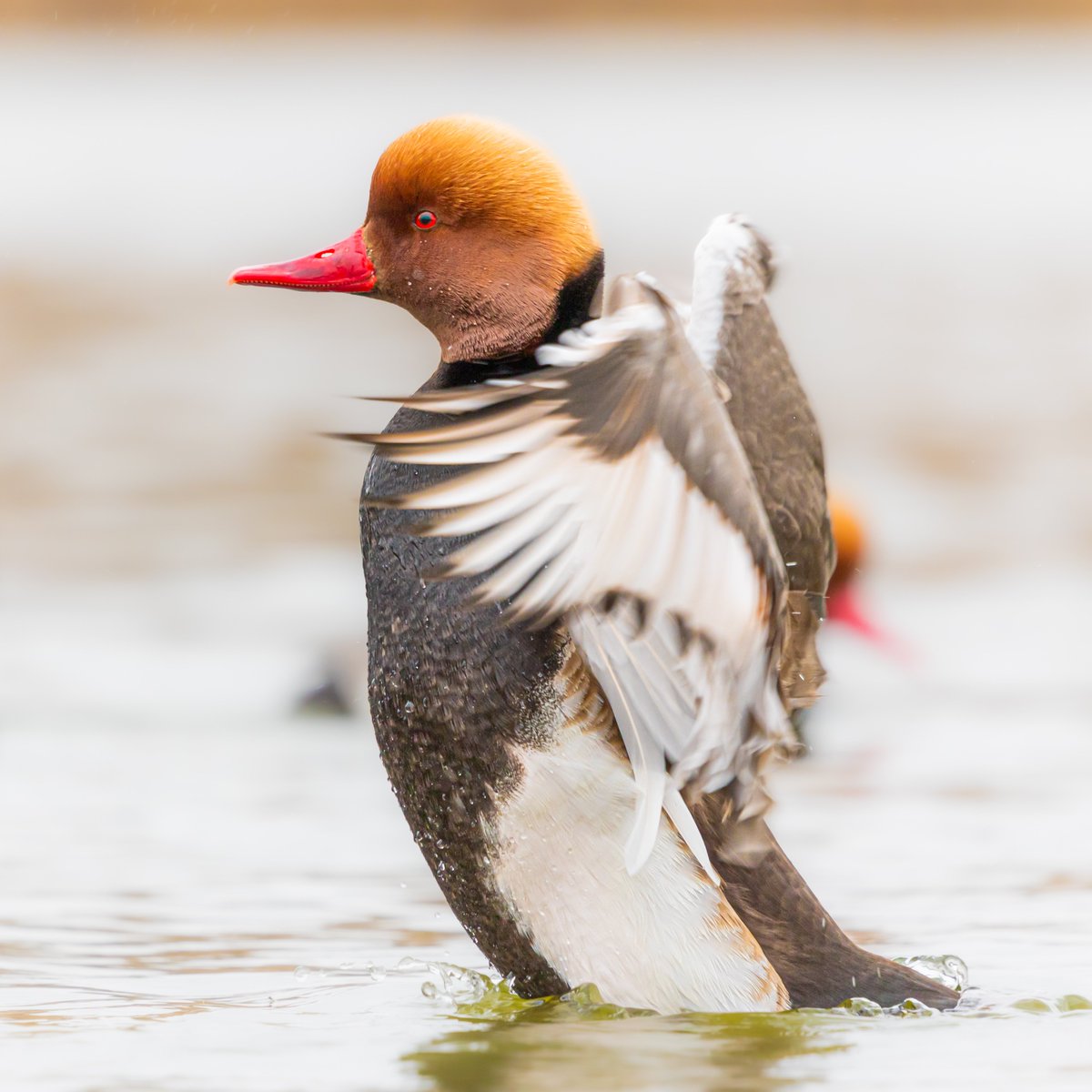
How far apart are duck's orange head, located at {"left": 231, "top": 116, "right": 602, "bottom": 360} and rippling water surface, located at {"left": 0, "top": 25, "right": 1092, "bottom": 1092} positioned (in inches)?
45.4

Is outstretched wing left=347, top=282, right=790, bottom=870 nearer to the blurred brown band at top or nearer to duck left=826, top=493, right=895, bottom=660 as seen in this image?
duck left=826, top=493, right=895, bottom=660

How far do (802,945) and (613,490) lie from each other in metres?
1.16

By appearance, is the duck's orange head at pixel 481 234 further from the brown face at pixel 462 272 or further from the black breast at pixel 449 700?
the black breast at pixel 449 700

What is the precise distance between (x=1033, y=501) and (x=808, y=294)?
501cm

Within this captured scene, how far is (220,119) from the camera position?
1017 inches

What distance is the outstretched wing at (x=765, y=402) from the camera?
4039 millimetres

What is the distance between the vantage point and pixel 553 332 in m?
3.75

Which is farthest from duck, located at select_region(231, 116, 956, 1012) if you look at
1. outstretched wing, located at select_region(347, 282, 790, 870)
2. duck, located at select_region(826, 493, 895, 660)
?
duck, located at select_region(826, 493, 895, 660)

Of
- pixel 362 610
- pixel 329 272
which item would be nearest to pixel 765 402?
pixel 329 272

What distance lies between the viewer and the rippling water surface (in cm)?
372

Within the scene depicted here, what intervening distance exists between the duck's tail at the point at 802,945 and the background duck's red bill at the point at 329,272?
3.78ft

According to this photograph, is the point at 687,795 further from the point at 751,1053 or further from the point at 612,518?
the point at 612,518

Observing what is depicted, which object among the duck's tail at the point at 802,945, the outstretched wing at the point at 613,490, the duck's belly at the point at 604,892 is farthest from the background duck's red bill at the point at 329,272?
the duck's tail at the point at 802,945

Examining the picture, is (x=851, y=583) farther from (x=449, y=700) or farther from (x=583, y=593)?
(x=583, y=593)
